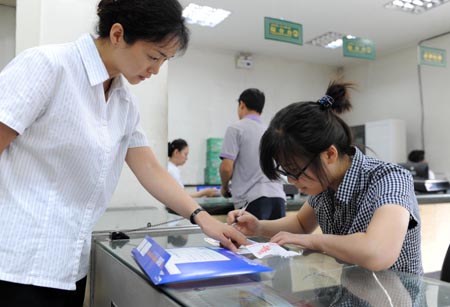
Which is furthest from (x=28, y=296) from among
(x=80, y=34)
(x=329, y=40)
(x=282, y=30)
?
(x=329, y=40)

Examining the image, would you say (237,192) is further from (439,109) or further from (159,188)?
(439,109)

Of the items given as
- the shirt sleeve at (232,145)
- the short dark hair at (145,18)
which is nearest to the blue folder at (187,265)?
the short dark hair at (145,18)

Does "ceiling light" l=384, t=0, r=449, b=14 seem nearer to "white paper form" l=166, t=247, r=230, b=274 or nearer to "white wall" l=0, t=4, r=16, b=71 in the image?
"white wall" l=0, t=4, r=16, b=71

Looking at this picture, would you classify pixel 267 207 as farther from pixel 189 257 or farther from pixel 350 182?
pixel 189 257

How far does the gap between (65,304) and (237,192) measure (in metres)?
1.62

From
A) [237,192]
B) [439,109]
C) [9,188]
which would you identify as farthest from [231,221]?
[439,109]

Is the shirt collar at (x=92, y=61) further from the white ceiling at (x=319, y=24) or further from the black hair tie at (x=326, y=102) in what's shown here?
the white ceiling at (x=319, y=24)

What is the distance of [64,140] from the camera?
82 centimetres

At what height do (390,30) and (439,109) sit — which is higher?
(390,30)

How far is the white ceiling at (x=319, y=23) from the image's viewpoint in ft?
14.2

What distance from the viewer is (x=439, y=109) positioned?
545 centimetres

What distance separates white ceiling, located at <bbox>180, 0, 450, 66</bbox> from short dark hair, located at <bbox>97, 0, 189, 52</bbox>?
11.5 feet

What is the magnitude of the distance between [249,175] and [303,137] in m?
1.46

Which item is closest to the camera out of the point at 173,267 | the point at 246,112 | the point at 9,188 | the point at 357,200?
the point at 173,267
